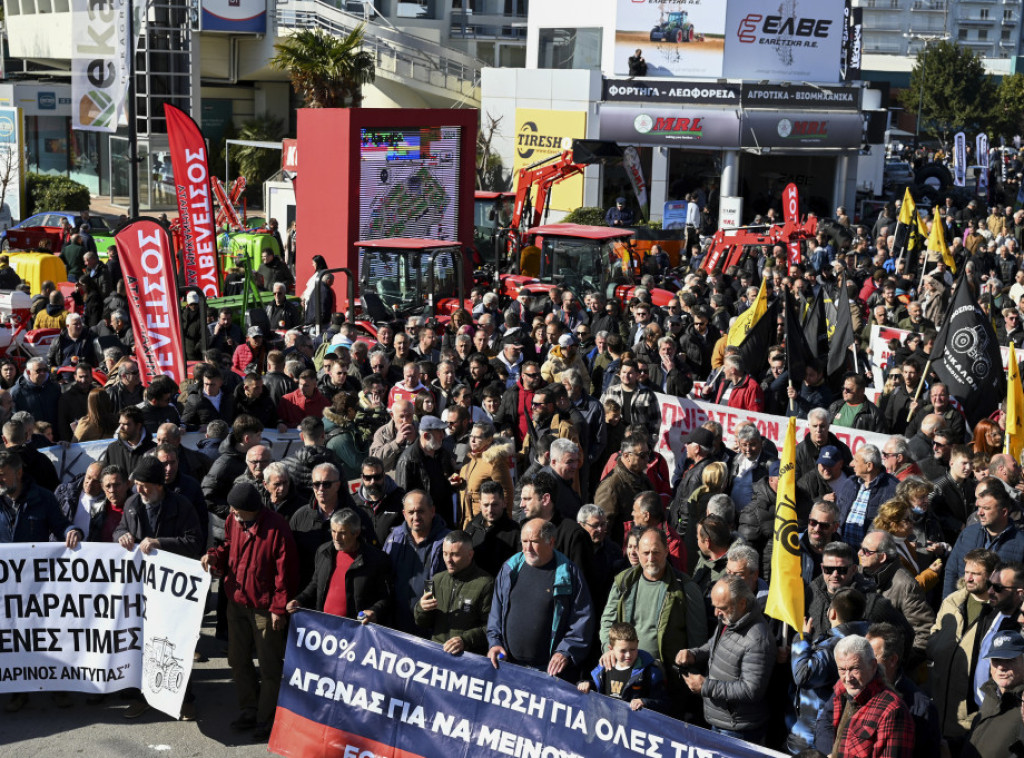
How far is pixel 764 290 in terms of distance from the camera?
47.1 ft

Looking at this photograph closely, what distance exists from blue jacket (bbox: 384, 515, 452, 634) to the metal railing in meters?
38.2

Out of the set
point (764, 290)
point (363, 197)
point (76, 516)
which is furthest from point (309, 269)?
point (76, 516)

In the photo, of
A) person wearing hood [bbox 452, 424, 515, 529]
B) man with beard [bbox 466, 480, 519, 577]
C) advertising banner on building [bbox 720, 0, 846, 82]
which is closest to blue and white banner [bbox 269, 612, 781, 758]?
man with beard [bbox 466, 480, 519, 577]

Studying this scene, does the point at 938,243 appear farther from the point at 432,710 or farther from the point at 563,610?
the point at 432,710

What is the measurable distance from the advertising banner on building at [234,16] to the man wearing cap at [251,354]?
103 ft

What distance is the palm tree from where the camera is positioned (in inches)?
1554

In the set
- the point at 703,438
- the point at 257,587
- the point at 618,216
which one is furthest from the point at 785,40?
the point at 257,587

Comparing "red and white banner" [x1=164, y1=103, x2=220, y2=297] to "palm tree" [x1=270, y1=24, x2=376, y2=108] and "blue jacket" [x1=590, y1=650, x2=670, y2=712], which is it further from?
"palm tree" [x1=270, y1=24, x2=376, y2=108]

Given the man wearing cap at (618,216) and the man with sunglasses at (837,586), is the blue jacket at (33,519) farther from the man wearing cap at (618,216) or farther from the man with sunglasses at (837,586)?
the man wearing cap at (618,216)

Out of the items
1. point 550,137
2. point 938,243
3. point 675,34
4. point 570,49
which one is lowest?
point 938,243

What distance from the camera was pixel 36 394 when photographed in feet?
38.7

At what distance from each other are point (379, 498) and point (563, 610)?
1937 millimetres

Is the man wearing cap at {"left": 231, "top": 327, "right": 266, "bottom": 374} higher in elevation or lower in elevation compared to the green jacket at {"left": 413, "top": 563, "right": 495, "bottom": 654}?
higher

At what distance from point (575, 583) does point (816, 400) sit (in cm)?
621
